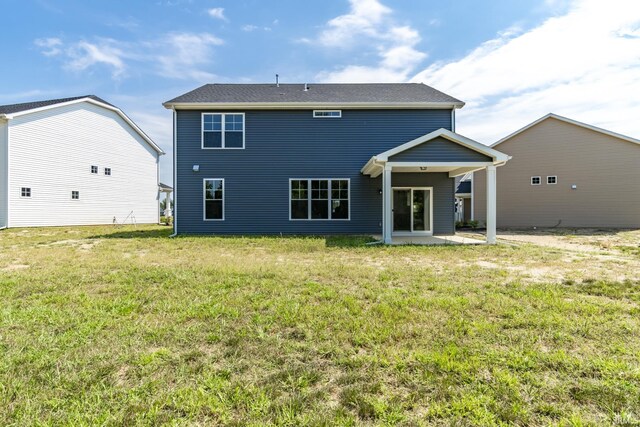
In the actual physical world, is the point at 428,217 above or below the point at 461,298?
above

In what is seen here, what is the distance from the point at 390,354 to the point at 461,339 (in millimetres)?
772

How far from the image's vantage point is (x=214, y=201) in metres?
13.1

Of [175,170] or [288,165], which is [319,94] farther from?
[175,170]

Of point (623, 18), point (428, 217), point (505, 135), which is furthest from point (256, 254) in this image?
point (505, 135)

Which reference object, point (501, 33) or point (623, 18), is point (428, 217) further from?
point (623, 18)

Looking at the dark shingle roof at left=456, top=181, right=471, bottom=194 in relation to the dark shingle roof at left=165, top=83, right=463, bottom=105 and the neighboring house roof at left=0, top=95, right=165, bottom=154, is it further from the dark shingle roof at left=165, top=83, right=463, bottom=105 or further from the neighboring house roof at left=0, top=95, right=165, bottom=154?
the neighboring house roof at left=0, top=95, right=165, bottom=154

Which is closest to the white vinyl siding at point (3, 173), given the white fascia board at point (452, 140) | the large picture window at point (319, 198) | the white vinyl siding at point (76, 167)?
the white vinyl siding at point (76, 167)

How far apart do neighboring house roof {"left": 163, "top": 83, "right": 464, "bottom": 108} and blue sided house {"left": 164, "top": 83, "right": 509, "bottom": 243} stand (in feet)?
0.68

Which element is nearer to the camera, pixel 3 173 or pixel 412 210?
pixel 412 210

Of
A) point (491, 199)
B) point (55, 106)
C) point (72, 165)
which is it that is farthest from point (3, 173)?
point (491, 199)

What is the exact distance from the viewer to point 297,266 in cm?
620

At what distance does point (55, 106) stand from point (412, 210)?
62.8 feet

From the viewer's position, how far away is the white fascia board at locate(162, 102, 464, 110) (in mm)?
12609

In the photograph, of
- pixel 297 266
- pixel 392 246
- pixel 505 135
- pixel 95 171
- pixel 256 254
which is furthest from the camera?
pixel 95 171
